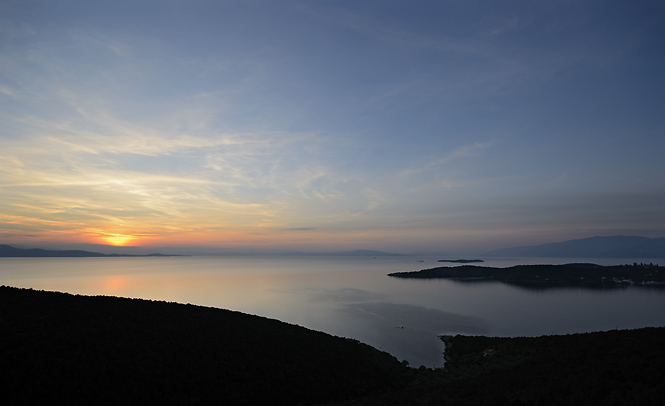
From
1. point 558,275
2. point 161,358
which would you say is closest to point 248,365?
point 161,358

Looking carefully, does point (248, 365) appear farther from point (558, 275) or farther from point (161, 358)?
point (558, 275)

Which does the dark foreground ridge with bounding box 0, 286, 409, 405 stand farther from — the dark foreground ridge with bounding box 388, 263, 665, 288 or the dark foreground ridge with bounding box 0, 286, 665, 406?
the dark foreground ridge with bounding box 388, 263, 665, 288

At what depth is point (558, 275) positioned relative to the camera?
6304 inches

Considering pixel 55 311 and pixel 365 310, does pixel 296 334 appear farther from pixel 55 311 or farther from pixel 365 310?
pixel 365 310

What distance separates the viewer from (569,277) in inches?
6137

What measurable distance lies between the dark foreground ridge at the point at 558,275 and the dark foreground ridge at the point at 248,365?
13791 cm

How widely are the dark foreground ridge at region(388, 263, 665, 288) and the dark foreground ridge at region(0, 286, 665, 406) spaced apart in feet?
452

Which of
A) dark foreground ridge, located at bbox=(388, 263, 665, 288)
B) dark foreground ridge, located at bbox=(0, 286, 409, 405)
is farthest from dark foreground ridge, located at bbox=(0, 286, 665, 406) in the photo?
dark foreground ridge, located at bbox=(388, 263, 665, 288)

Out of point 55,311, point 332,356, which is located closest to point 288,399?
point 332,356

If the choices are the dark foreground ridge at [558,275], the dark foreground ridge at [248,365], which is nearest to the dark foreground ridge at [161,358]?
the dark foreground ridge at [248,365]

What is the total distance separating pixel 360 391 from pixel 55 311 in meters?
26.0

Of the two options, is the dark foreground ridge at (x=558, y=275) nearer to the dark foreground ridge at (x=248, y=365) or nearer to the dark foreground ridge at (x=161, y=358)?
the dark foreground ridge at (x=248, y=365)

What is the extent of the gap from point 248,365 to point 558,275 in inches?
7392

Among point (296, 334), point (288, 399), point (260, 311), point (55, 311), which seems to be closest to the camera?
point (288, 399)
